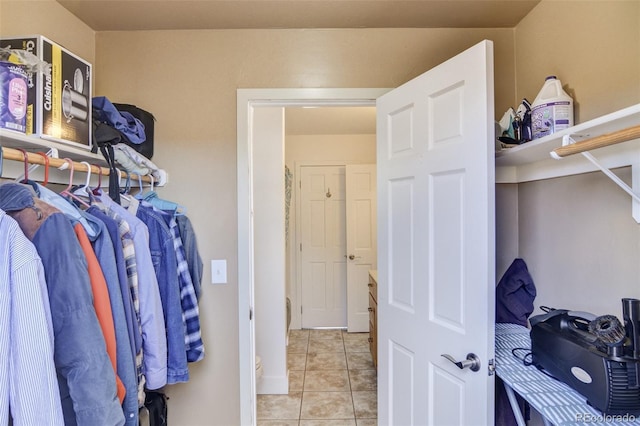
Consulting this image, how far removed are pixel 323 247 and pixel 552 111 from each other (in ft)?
10.3

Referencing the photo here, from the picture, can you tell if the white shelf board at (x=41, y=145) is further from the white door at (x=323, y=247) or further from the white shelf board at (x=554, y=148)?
the white door at (x=323, y=247)

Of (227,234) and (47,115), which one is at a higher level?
(47,115)

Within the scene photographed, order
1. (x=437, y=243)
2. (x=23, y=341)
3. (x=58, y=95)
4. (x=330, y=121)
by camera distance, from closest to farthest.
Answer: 1. (x=23, y=341)
2. (x=58, y=95)
3. (x=437, y=243)
4. (x=330, y=121)

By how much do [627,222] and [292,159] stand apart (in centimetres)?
337

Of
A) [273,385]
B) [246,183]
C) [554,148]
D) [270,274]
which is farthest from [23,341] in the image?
[273,385]

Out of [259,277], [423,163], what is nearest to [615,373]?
[423,163]

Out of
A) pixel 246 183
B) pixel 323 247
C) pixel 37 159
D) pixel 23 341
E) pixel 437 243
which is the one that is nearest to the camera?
pixel 23 341

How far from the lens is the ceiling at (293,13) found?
4.63 ft

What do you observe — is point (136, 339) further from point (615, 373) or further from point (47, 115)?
point (615, 373)

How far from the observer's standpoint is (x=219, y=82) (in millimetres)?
1652

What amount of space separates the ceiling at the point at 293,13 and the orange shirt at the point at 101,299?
1.10m

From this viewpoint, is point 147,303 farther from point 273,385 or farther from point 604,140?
point 273,385

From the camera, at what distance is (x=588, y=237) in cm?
116

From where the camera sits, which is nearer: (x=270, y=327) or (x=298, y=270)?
(x=270, y=327)
